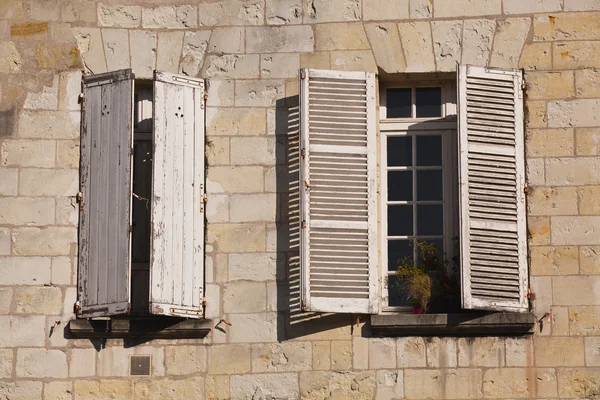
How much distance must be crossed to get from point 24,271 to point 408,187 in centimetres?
300

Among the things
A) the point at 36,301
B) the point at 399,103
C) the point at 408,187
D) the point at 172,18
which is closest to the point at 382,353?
the point at 408,187

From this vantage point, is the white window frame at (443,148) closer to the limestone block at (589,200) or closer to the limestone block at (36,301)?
the limestone block at (589,200)

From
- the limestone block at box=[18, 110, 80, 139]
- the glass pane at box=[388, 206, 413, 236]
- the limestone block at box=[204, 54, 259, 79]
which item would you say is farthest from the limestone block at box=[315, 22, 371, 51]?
the limestone block at box=[18, 110, 80, 139]

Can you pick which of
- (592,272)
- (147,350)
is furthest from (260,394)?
(592,272)

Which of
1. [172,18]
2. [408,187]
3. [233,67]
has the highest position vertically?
[172,18]

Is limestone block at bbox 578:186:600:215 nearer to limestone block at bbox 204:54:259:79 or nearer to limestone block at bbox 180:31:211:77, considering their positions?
limestone block at bbox 204:54:259:79

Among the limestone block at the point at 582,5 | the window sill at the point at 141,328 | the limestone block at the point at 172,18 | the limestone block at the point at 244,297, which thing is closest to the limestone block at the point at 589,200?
the limestone block at the point at 582,5

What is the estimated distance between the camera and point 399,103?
41.2 ft

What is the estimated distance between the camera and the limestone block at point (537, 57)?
482 inches

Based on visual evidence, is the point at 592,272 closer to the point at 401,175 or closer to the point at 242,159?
the point at 401,175

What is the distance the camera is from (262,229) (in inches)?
475

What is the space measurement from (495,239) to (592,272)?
0.75m

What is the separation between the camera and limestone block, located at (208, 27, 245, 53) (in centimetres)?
1241

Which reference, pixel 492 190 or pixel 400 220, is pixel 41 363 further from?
pixel 492 190
